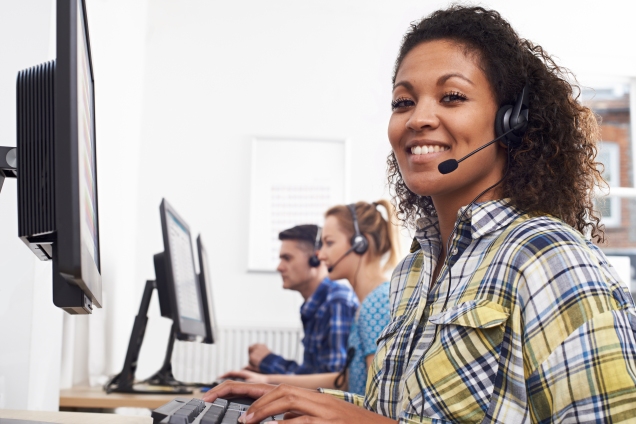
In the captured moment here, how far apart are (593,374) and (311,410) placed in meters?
0.31

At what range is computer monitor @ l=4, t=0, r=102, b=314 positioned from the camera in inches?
28.3

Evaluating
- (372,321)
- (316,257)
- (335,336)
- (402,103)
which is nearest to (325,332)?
(335,336)

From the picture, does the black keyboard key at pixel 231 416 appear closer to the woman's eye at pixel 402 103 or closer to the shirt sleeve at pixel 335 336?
the woman's eye at pixel 402 103

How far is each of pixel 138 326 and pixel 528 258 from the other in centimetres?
174

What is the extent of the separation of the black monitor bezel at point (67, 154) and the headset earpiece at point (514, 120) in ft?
2.03

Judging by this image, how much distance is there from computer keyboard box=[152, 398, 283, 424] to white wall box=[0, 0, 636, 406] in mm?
2536

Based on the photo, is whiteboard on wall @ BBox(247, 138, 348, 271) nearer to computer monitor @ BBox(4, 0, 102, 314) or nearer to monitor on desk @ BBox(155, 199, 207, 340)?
monitor on desk @ BBox(155, 199, 207, 340)

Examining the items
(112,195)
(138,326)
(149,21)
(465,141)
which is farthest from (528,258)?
(149,21)

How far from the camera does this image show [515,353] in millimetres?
832

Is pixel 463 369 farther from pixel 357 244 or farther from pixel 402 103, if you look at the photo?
pixel 357 244

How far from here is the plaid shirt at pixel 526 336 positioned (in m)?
0.77

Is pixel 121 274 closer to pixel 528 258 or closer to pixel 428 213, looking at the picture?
pixel 428 213

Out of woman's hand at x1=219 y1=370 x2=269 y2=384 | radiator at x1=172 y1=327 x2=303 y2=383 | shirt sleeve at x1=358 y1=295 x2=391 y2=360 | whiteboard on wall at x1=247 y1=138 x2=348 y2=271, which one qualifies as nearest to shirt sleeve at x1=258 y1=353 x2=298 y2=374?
woman's hand at x1=219 y1=370 x2=269 y2=384

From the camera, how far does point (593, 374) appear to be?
76cm
